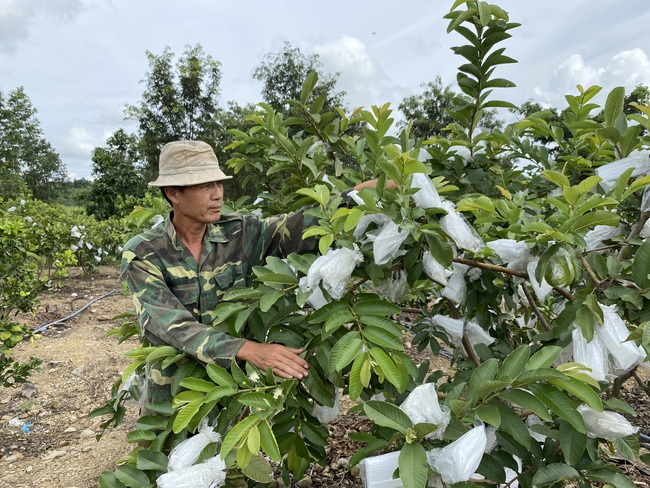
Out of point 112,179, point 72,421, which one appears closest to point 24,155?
point 112,179

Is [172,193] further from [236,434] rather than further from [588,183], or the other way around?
[588,183]

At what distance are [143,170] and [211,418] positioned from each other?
724 inches

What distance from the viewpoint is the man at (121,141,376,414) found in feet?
4.20

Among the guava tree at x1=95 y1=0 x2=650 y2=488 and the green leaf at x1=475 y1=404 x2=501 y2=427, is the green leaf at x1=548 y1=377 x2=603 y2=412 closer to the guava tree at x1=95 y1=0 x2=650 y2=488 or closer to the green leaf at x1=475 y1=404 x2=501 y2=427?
the guava tree at x1=95 y1=0 x2=650 y2=488

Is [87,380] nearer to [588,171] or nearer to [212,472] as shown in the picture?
[212,472]

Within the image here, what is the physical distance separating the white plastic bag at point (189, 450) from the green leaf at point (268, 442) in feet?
0.96

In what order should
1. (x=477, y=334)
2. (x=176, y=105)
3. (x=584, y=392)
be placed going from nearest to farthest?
(x=584, y=392)
(x=477, y=334)
(x=176, y=105)

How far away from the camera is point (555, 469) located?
98 centimetres

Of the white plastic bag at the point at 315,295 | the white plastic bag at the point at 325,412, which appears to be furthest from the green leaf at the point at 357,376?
the white plastic bag at the point at 325,412

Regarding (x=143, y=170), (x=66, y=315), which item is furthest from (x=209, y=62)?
(x=66, y=315)

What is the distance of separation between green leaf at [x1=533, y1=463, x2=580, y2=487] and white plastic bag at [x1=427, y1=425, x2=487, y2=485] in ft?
0.67

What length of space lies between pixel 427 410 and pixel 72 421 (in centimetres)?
293

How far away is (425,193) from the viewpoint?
1.05 meters

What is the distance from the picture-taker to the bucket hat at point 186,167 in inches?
56.5
